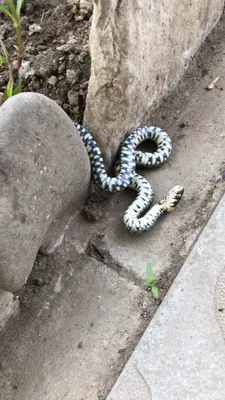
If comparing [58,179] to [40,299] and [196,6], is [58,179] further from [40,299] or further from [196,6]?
[196,6]

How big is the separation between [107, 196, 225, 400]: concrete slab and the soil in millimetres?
1141

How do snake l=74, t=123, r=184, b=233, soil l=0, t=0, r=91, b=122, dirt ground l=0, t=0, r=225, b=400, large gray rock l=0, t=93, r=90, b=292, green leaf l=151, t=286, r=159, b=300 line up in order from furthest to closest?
1. soil l=0, t=0, r=91, b=122
2. snake l=74, t=123, r=184, b=233
3. green leaf l=151, t=286, r=159, b=300
4. dirt ground l=0, t=0, r=225, b=400
5. large gray rock l=0, t=93, r=90, b=292

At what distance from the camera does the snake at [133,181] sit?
2.95m

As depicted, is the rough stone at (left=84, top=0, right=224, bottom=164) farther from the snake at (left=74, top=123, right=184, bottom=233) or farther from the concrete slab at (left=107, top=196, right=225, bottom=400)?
the concrete slab at (left=107, top=196, right=225, bottom=400)

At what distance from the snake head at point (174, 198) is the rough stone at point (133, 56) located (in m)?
0.41

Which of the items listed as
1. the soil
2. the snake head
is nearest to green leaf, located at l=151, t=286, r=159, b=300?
the snake head

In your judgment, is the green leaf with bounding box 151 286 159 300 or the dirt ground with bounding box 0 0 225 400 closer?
the dirt ground with bounding box 0 0 225 400

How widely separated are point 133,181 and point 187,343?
0.95 m

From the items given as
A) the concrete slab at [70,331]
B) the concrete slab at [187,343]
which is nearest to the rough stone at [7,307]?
the concrete slab at [70,331]

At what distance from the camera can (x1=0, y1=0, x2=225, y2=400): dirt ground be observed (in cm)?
258

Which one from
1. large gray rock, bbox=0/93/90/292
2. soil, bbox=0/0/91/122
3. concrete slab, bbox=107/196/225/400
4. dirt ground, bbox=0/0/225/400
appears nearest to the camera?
large gray rock, bbox=0/93/90/292

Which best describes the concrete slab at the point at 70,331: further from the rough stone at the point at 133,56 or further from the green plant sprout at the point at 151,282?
the rough stone at the point at 133,56

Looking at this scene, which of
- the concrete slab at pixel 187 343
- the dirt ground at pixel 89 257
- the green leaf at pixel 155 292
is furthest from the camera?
the green leaf at pixel 155 292

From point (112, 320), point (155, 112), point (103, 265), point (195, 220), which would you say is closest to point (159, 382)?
point (112, 320)
